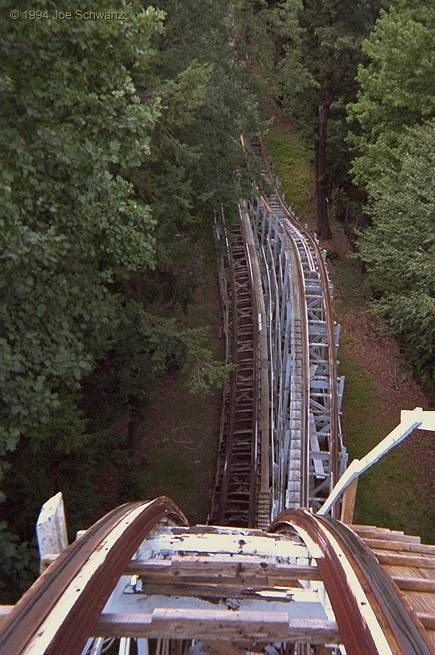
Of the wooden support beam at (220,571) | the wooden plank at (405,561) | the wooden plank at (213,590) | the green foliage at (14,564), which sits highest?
the wooden support beam at (220,571)

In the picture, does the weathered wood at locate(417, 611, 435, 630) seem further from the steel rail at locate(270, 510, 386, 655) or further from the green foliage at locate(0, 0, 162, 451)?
the green foliage at locate(0, 0, 162, 451)

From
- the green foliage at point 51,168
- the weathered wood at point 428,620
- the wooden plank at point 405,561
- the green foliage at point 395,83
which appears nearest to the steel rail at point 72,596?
the weathered wood at point 428,620

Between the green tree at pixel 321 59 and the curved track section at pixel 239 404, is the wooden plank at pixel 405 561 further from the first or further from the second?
the green tree at pixel 321 59

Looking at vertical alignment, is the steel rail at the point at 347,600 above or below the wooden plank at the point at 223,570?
above

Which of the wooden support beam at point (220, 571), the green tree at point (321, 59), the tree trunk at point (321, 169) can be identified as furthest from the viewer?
the tree trunk at point (321, 169)

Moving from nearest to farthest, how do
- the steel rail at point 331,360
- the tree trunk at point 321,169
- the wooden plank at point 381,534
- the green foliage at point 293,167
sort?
the wooden plank at point 381,534
the steel rail at point 331,360
the tree trunk at point 321,169
the green foliage at point 293,167

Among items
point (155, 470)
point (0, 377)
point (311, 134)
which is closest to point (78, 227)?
point (0, 377)

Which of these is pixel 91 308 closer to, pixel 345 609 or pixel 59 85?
pixel 59 85

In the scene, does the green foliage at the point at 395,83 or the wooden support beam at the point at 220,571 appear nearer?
the wooden support beam at the point at 220,571
